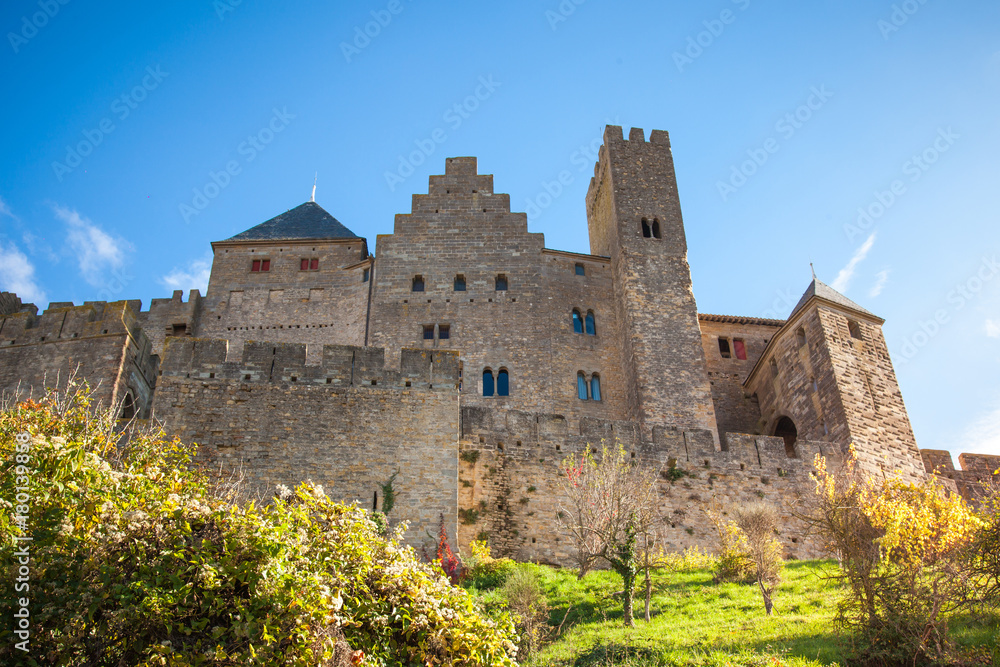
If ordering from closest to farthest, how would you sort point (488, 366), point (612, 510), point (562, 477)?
point (612, 510) → point (562, 477) → point (488, 366)

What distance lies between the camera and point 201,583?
7.82 metres

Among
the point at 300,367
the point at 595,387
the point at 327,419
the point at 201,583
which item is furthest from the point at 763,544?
the point at 595,387

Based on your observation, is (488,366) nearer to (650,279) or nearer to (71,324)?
(650,279)

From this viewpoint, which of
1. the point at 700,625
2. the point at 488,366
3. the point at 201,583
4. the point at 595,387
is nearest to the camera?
the point at 201,583

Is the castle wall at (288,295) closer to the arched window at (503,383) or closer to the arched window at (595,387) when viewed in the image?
the arched window at (503,383)

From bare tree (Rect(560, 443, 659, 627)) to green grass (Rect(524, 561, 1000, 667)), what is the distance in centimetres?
53

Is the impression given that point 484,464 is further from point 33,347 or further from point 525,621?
point 33,347

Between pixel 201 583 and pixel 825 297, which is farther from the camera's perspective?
pixel 825 297

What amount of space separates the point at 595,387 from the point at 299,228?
50.8 ft

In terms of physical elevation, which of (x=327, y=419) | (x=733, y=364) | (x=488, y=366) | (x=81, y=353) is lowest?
(x=327, y=419)

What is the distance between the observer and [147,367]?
73.0ft

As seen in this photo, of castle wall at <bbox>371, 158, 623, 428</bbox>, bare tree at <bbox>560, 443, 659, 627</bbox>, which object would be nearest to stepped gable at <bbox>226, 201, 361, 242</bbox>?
castle wall at <bbox>371, 158, 623, 428</bbox>

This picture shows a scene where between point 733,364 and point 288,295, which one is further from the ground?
point 288,295

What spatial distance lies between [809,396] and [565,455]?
1139cm
